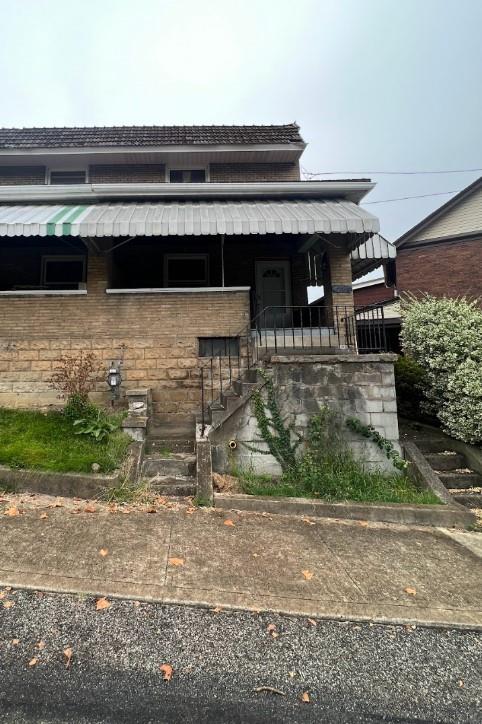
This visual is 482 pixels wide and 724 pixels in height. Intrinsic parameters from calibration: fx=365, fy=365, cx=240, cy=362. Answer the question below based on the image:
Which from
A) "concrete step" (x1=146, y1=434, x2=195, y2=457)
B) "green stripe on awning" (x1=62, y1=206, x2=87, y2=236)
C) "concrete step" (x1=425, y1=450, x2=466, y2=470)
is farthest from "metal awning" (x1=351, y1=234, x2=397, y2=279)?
"green stripe on awning" (x1=62, y1=206, x2=87, y2=236)

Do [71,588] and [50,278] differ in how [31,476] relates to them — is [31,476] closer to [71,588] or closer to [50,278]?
[71,588]

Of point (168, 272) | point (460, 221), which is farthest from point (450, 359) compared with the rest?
point (460, 221)

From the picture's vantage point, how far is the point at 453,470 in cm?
638

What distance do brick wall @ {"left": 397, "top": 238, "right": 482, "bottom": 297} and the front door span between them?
26.8 ft

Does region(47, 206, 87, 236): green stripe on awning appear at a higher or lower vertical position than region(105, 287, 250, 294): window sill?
higher

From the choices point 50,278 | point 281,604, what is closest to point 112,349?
point 50,278

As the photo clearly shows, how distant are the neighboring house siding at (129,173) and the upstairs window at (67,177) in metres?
0.39

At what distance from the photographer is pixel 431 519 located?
5.05 m

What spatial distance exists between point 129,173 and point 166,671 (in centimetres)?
1315

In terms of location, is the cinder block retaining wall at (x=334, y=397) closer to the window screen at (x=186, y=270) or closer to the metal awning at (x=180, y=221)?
the metal awning at (x=180, y=221)

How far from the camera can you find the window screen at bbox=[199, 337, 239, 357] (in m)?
7.68

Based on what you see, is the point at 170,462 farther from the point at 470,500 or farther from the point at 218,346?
the point at 470,500

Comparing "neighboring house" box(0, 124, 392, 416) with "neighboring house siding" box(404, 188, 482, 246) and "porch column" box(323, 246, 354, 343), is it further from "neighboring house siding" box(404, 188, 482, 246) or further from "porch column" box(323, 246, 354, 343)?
"neighboring house siding" box(404, 188, 482, 246)

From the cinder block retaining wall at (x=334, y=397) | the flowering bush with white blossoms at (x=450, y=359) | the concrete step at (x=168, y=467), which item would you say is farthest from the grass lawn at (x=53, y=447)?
the flowering bush with white blossoms at (x=450, y=359)
